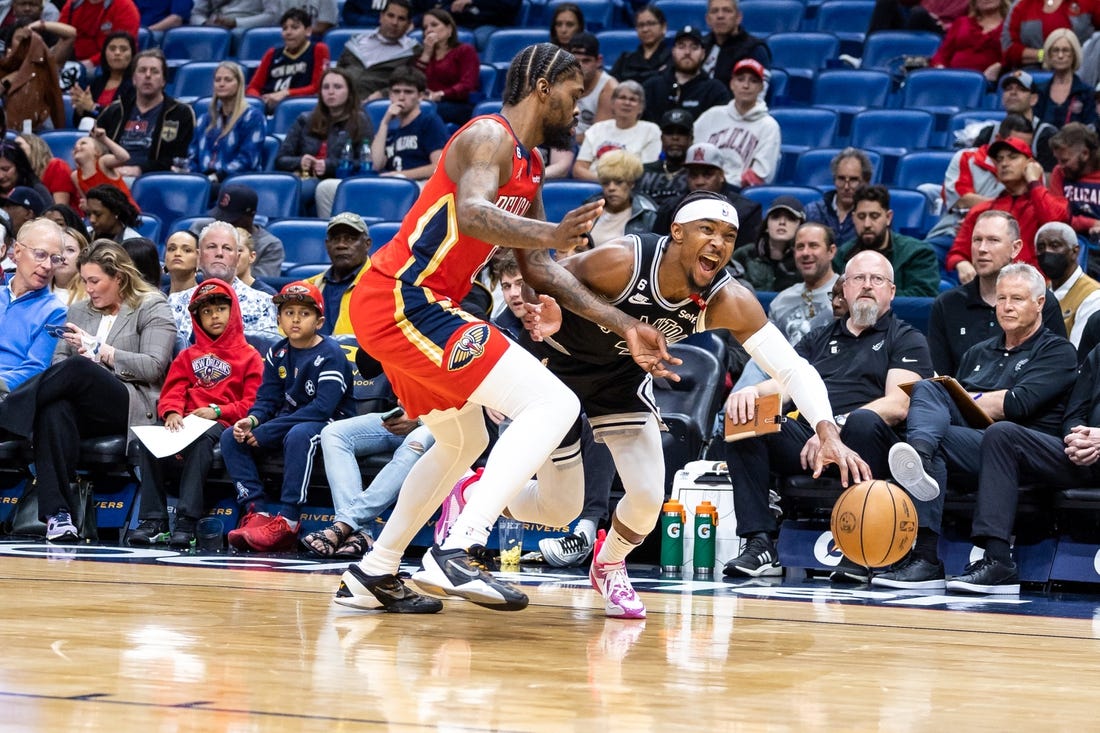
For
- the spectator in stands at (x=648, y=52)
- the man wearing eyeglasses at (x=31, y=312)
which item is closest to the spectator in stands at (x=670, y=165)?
the spectator in stands at (x=648, y=52)

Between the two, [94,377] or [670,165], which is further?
[670,165]

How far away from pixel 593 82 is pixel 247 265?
3.45 m

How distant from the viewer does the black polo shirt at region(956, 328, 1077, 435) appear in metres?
6.53

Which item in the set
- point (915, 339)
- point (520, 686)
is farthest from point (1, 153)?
point (520, 686)

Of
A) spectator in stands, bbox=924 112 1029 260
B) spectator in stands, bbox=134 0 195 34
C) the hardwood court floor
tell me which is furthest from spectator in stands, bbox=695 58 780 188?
spectator in stands, bbox=134 0 195 34

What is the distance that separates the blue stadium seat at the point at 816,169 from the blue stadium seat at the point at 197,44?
6.28 metres

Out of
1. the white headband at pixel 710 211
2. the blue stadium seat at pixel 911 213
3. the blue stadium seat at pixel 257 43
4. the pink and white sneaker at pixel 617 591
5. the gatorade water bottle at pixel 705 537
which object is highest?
the blue stadium seat at pixel 257 43

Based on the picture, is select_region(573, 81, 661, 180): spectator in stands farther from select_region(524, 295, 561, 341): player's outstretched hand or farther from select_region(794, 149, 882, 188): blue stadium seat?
select_region(524, 295, 561, 341): player's outstretched hand

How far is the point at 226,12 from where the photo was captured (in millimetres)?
14375

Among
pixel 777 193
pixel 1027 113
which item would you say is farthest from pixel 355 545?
pixel 1027 113

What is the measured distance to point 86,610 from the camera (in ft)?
14.3

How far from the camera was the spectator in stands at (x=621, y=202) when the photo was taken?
29.4ft

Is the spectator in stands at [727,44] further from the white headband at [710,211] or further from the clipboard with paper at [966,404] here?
the white headband at [710,211]

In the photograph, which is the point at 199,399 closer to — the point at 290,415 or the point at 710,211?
the point at 290,415
